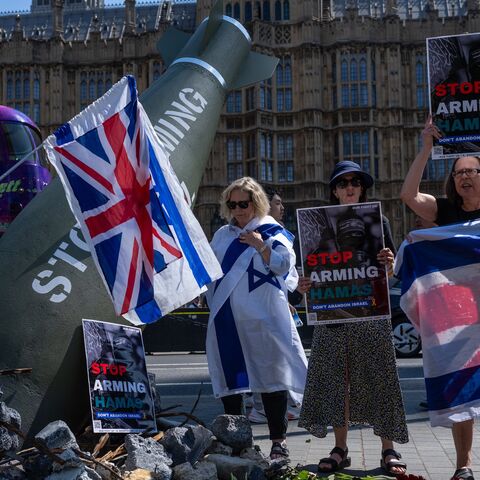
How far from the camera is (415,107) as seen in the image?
35.3m

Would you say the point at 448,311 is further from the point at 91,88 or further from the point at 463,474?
the point at 91,88

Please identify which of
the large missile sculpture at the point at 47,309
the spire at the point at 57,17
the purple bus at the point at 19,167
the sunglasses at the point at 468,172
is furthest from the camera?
the spire at the point at 57,17

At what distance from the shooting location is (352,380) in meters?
4.57

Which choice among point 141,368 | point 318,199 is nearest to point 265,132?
point 318,199

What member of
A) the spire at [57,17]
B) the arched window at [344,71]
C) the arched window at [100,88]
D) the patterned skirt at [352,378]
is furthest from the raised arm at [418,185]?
the spire at [57,17]

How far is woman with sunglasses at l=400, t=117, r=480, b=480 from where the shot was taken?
3984 millimetres

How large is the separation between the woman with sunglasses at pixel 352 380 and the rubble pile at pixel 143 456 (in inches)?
23.8

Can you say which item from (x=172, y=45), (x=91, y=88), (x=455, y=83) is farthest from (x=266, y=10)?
(x=455, y=83)

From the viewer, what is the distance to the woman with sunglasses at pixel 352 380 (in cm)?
446

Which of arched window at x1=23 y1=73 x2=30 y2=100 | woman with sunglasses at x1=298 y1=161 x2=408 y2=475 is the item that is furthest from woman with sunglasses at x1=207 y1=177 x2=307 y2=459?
arched window at x1=23 y1=73 x2=30 y2=100

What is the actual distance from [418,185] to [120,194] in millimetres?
1585

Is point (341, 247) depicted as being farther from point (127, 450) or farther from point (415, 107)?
point (415, 107)

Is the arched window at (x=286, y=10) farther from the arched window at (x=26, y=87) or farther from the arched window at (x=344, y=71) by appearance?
the arched window at (x=26, y=87)

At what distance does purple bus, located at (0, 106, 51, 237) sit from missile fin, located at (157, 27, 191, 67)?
4.84 meters
